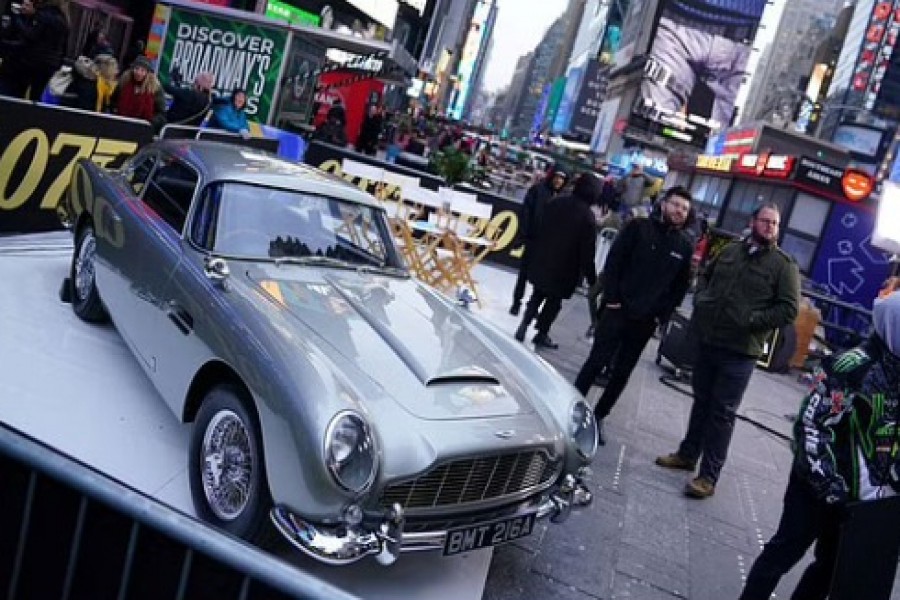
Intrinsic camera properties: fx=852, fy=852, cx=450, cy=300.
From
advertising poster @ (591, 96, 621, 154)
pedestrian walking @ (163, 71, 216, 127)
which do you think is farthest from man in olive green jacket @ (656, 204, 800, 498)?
advertising poster @ (591, 96, 621, 154)

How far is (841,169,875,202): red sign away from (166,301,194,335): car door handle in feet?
63.6

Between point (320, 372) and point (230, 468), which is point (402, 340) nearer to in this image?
point (320, 372)

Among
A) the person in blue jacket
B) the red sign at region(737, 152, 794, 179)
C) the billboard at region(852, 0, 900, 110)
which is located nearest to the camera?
the person in blue jacket

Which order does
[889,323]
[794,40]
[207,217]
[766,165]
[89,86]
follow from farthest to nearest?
1. [794,40]
2. [766,165]
3. [89,86]
4. [207,217]
5. [889,323]

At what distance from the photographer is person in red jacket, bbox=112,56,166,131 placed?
9.32 meters

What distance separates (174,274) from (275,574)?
319 centimetres

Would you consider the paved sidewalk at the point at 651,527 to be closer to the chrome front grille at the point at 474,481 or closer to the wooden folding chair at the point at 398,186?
the chrome front grille at the point at 474,481

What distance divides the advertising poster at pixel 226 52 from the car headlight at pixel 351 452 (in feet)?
42.3

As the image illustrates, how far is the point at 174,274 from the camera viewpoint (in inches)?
175

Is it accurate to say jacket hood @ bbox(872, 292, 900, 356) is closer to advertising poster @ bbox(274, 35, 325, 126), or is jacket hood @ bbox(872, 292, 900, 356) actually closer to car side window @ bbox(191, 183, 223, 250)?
car side window @ bbox(191, 183, 223, 250)

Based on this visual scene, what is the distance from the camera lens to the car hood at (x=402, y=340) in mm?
3689

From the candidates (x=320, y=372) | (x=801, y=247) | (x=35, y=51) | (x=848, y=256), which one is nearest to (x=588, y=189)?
(x=320, y=372)

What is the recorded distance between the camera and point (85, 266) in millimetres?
5875

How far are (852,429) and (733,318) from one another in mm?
2049
